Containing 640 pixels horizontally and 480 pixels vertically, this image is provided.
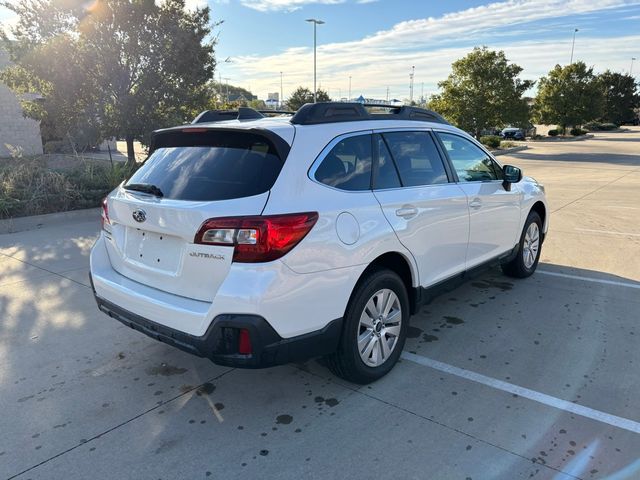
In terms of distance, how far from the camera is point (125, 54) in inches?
463

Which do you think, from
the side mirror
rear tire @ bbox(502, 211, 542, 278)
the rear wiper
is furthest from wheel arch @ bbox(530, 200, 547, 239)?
the rear wiper

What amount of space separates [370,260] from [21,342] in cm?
298

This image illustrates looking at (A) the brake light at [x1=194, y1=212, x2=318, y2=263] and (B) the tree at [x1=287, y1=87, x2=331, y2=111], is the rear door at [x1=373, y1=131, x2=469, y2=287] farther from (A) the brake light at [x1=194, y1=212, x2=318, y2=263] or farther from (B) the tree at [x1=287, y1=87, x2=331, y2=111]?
(B) the tree at [x1=287, y1=87, x2=331, y2=111]

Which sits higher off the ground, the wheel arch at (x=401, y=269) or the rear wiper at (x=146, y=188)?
the rear wiper at (x=146, y=188)

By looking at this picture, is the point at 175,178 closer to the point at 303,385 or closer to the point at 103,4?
the point at 303,385

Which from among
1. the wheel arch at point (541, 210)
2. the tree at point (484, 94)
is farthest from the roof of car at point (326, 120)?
the tree at point (484, 94)

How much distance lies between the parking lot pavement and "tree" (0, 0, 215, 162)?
782 cm

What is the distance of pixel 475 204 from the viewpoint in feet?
14.1

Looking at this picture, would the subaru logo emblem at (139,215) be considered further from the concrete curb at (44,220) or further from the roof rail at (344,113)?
the concrete curb at (44,220)

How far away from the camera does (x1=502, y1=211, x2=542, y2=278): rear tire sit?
17.7 ft

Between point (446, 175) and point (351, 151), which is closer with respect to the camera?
point (351, 151)

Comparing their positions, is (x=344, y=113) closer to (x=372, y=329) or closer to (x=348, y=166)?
(x=348, y=166)

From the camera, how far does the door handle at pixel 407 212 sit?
3389 mm

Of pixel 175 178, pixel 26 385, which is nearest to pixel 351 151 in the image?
pixel 175 178
